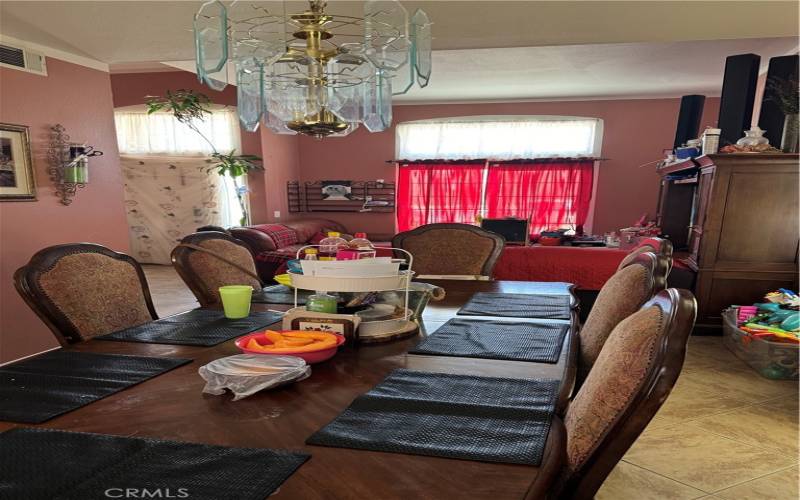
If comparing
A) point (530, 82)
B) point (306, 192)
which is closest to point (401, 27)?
point (530, 82)

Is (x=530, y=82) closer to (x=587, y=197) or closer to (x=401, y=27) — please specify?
(x=587, y=197)

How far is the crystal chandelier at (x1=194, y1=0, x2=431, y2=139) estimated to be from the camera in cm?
139

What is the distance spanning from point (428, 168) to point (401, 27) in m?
5.33

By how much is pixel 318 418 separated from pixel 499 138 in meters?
6.26

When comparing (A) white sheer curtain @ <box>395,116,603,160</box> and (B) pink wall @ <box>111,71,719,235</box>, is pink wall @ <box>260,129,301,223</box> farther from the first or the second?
(A) white sheer curtain @ <box>395,116,603,160</box>

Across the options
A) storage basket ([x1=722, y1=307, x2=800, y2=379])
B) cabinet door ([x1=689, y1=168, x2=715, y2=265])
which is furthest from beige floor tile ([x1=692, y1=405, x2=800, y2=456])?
cabinet door ([x1=689, y1=168, x2=715, y2=265])

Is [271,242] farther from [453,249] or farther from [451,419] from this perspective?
[451,419]

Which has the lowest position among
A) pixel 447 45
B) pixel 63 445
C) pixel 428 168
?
pixel 63 445

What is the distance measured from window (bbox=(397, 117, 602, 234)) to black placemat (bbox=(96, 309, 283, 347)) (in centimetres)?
536

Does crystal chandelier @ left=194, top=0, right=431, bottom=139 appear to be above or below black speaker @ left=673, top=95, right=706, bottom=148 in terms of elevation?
below

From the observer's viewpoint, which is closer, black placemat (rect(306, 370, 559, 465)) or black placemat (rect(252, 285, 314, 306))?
black placemat (rect(306, 370, 559, 465))

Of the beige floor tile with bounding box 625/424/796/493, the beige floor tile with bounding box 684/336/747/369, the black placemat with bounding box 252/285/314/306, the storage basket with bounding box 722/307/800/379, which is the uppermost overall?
the black placemat with bounding box 252/285/314/306

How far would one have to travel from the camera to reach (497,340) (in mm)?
1319

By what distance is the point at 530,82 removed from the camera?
534cm
